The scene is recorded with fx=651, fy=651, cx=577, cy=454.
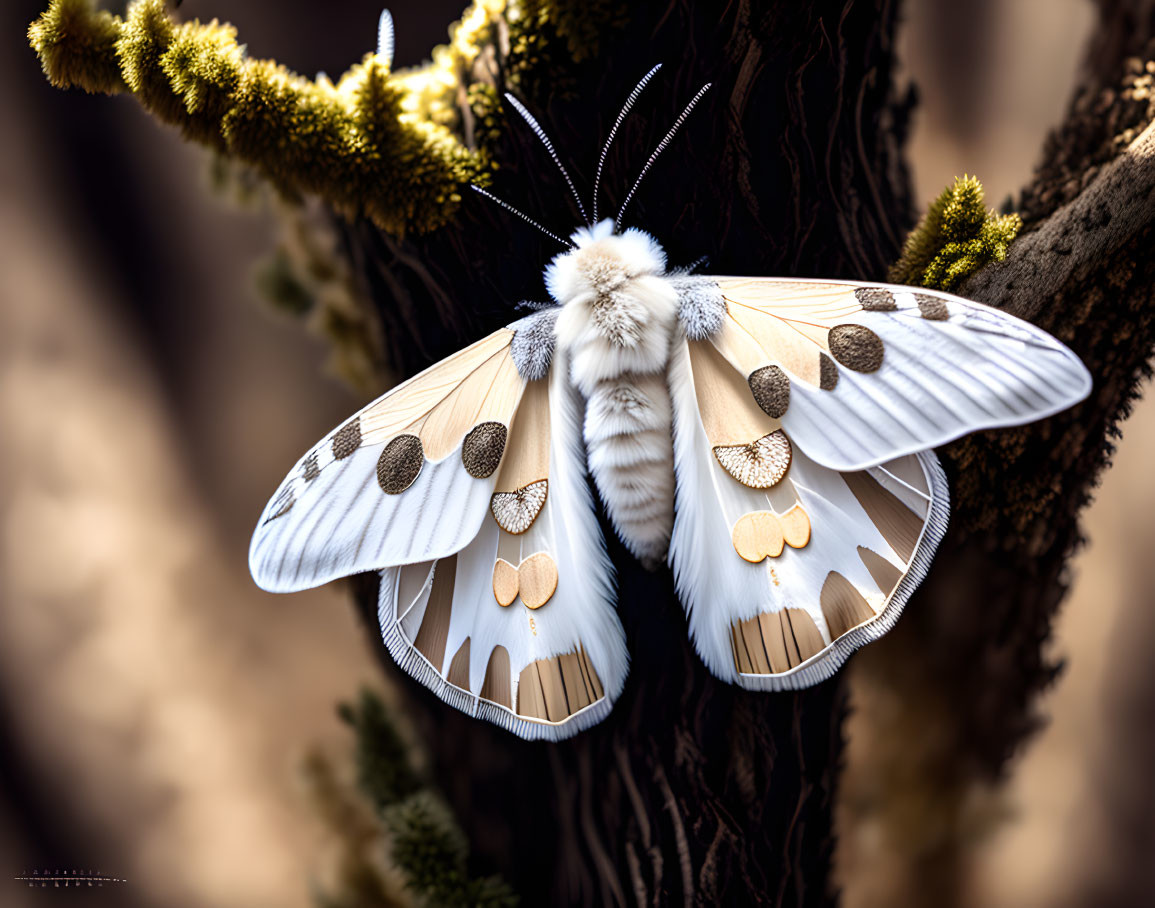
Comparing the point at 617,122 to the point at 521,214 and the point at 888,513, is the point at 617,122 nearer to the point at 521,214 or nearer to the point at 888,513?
the point at 521,214

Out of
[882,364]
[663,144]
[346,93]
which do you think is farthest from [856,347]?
[346,93]

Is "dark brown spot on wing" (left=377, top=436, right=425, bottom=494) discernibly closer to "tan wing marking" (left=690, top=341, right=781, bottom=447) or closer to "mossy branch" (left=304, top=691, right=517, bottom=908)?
"tan wing marking" (left=690, top=341, right=781, bottom=447)

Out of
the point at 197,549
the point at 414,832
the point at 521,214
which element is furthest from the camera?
the point at 197,549

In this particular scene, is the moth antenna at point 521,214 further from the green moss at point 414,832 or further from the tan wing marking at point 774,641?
the green moss at point 414,832

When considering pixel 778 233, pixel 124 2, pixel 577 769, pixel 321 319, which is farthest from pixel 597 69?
pixel 577 769

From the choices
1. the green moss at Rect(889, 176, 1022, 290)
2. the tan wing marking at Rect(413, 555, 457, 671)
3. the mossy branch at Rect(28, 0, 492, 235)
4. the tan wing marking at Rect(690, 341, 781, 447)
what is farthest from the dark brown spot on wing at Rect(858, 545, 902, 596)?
the mossy branch at Rect(28, 0, 492, 235)

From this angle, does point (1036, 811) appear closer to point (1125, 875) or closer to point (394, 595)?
point (1125, 875)

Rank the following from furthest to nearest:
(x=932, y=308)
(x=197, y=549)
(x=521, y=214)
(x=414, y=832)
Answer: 1. (x=197, y=549)
2. (x=414, y=832)
3. (x=521, y=214)
4. (x=932, y=308)
